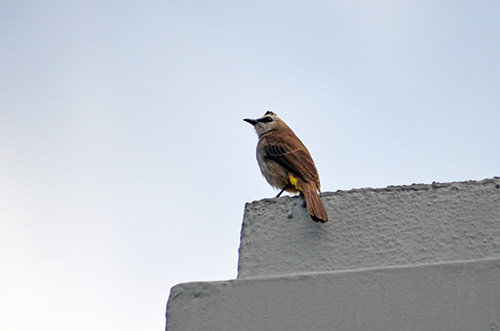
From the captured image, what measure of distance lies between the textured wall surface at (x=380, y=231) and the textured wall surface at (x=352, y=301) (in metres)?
0.29

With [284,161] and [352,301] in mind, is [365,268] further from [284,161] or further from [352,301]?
[284,161]

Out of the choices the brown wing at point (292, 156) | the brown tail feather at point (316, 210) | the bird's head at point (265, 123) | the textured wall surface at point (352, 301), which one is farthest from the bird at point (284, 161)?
the textured wall surface at point (352, 301)

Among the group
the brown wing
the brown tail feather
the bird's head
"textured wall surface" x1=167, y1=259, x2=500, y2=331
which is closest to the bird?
the brown wing

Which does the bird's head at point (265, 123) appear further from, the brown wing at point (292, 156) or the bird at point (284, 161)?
the brown wing at point (292, 156)

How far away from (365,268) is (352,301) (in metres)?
0.26

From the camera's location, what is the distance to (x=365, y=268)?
2.77 metres

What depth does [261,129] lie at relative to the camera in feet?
25.6

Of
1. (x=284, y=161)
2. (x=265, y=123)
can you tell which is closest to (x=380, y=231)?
(x=284, y=161)

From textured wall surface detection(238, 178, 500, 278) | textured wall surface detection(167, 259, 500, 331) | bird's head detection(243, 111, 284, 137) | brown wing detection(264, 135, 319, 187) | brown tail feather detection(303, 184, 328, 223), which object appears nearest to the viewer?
textured wall surface detection(167, 259, 500, 331)

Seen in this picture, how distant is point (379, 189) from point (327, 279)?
0.65 metres

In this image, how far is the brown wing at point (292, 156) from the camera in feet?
19.0

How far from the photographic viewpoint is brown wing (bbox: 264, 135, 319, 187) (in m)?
5.78

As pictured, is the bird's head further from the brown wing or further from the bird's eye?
the brown wing

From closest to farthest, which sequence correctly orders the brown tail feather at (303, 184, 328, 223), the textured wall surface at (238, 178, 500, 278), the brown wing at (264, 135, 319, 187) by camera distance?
1. the textured wall surface at (238, 178, 500, 278)
2. the brown tail feather at (303, 184, 328, 223)
3. the brown wing at (264, 135, 319, 187)
